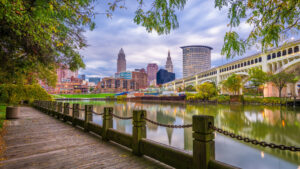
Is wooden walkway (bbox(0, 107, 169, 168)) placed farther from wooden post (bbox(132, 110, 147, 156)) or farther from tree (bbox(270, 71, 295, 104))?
tree (bbox(270, 71, 295, 104))

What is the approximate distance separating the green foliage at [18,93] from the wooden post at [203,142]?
3069 centimetres

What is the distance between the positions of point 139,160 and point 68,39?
6.31 m

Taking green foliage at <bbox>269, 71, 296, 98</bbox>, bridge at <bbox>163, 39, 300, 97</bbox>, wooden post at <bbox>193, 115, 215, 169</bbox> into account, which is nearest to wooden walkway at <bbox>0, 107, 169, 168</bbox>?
wooden post at <bbox>193, 115, 215, 169</bbox>

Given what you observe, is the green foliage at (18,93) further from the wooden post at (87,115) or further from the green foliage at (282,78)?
the green foliage at (282,78)

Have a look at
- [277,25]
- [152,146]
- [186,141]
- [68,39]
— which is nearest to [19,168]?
[152,146]

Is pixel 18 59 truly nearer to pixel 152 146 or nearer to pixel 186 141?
pixel 152 146

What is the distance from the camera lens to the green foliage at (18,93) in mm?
25016

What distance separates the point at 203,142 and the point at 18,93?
3331 centimetres

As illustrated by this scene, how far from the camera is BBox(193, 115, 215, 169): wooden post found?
2936 millimetres

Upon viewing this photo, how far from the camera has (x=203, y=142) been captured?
295 centimetres

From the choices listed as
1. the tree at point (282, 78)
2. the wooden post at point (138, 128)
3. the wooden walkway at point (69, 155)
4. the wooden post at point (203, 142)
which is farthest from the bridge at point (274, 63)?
the wooden walkway at point (69, 155)

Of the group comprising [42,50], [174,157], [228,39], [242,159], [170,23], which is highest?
[42,50]

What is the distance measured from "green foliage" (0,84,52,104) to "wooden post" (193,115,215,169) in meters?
30.7

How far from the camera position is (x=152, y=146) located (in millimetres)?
4242
